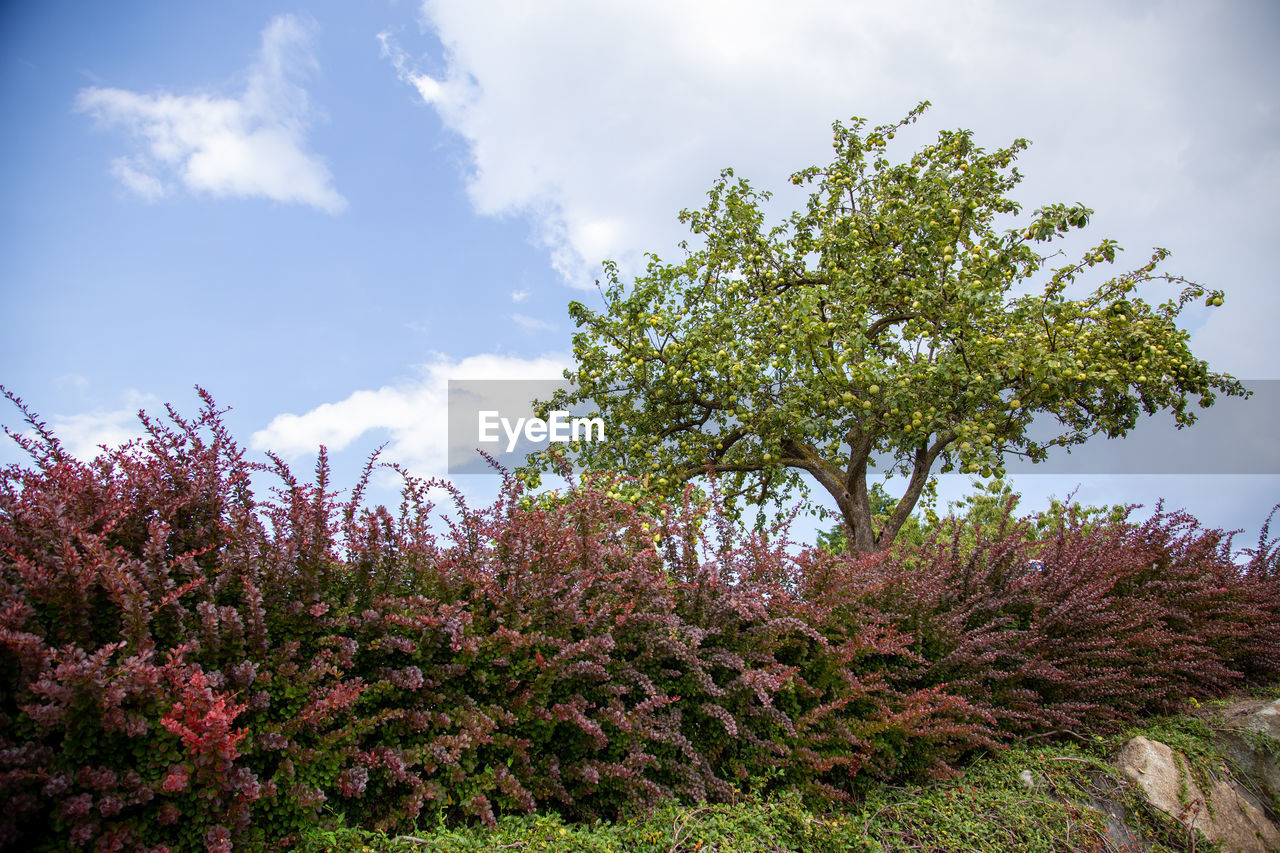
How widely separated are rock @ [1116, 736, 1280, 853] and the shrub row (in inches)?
24.7

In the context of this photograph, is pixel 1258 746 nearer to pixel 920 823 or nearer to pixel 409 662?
pixel 920 823

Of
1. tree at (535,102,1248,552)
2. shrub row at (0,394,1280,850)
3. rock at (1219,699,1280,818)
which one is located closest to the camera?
shrub row at (0,394,1280,850)

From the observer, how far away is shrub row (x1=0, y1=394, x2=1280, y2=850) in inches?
97.7

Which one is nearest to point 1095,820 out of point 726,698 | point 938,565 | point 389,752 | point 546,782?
point 938,565

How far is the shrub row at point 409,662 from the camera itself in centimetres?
248

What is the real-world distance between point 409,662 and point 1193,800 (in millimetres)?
4570

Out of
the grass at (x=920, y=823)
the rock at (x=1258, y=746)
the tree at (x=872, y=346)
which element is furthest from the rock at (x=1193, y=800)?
the tree at (x=872, y=346)

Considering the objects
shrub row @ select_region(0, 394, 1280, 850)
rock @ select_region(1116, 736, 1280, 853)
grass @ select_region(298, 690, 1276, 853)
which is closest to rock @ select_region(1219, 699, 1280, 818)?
grass @ select_region(298, 690, 1276, 853)

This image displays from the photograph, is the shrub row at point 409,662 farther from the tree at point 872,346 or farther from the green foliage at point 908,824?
the tree at point 872,346

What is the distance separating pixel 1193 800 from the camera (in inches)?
182

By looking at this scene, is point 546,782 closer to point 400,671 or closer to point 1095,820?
point 400,671

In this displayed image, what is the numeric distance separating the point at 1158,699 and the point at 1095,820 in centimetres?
232

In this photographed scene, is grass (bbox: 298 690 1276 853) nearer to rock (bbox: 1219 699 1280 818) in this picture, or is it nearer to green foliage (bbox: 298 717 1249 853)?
green foliage (bbox: 298 717 1249 853)

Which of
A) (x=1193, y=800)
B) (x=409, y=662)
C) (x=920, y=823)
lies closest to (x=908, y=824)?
(x=920, y=823)
